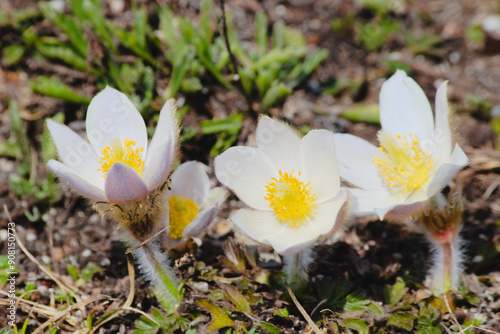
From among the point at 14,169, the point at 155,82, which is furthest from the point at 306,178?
the point at 14,169

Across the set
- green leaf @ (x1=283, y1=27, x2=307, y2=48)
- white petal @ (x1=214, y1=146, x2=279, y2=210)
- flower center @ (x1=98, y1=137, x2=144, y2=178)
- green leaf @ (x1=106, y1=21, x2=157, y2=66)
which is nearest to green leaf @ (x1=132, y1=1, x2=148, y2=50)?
green leaf @ (x1=106, y1=21, x2=157, y2=66)

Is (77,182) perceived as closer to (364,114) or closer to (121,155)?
(121,155)

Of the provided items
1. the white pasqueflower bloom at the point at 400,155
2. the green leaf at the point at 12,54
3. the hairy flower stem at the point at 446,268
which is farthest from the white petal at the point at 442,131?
the green leaf at the point at 12,54

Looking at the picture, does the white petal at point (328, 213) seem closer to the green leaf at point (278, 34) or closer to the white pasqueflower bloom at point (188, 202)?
the white pasqueflower bloom at point (188, 202)

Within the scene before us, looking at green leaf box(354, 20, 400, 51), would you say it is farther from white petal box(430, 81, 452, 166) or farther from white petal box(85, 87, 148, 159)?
white petal box(85, 87, 148, 159)

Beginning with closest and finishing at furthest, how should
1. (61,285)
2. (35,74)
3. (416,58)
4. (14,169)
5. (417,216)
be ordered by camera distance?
(417,216)
(61,285)
(14,169)
(35,74)
(416,58)

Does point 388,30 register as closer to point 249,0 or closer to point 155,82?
point 249,0

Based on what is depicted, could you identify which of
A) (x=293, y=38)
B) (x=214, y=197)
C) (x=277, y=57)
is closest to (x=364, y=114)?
(x=277, y=57)
